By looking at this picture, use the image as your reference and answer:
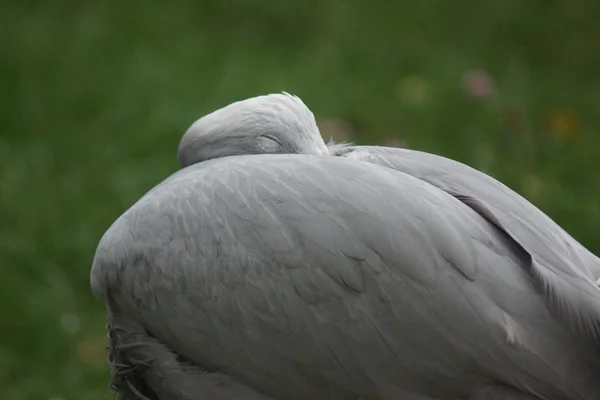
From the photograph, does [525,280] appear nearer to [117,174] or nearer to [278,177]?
[278,177]

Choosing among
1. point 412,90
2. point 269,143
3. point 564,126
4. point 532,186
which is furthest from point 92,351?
point 564,126

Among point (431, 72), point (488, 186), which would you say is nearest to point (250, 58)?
point (431, 72)

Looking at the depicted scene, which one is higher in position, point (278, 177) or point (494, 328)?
point (278, 177)

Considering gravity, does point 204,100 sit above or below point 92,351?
above

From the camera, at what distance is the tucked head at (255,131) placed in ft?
8.83

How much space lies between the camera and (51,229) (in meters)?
4.72

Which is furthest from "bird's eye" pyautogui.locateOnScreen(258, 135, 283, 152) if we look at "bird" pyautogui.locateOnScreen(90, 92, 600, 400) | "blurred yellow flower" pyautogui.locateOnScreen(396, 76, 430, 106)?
"blurred yellow flower" pyautogui.locateOnScreen(396, 76, 430, 106)

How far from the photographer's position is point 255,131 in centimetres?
269

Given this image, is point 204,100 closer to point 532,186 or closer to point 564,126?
point 532,186

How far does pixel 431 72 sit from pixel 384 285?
4.19 m

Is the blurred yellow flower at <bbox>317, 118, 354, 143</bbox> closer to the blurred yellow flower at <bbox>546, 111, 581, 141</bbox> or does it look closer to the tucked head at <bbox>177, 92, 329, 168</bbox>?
the blurred yellow flower at <bbox>546, 111, 581, 141</bbox>

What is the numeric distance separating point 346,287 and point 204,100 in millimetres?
3623

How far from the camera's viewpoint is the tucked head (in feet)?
8.83

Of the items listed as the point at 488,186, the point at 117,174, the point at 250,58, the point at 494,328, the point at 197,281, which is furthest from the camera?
the point at 250,58
